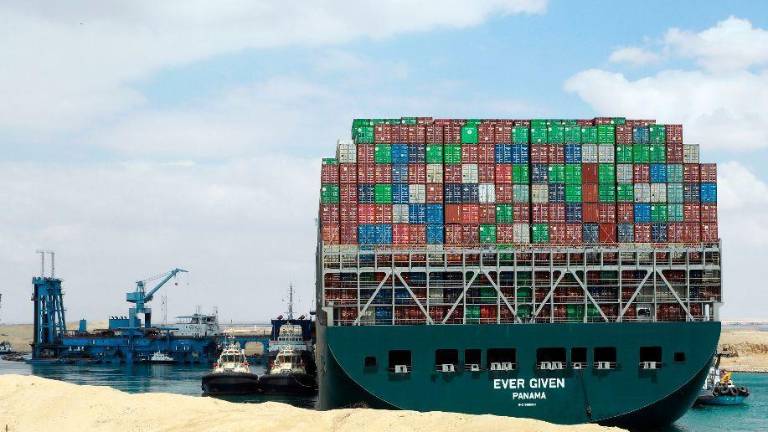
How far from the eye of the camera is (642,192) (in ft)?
220

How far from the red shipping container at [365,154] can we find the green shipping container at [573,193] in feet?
42.6

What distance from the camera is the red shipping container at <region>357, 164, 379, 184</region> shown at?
66.6 meters

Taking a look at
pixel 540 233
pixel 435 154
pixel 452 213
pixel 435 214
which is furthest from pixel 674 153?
pixel 435 214

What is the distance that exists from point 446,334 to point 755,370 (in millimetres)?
107563

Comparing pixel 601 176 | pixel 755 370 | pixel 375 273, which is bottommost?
pixel 755 370

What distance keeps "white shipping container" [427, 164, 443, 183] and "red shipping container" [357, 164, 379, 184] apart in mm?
3653

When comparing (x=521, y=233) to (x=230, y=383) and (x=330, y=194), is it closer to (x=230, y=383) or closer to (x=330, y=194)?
(x=330, y=194)

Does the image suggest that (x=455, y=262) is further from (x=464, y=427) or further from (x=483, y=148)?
(x=464, y=427)

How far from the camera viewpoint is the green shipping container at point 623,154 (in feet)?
221

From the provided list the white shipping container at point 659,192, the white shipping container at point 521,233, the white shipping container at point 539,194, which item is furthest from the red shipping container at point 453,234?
the white shipping container at point 659,192

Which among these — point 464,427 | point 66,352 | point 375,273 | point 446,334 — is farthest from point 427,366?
point 66,352

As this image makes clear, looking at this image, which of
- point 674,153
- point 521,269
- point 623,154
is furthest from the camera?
point 674,153

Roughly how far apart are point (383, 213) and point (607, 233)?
584 inches

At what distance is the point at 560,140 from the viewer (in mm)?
67375
